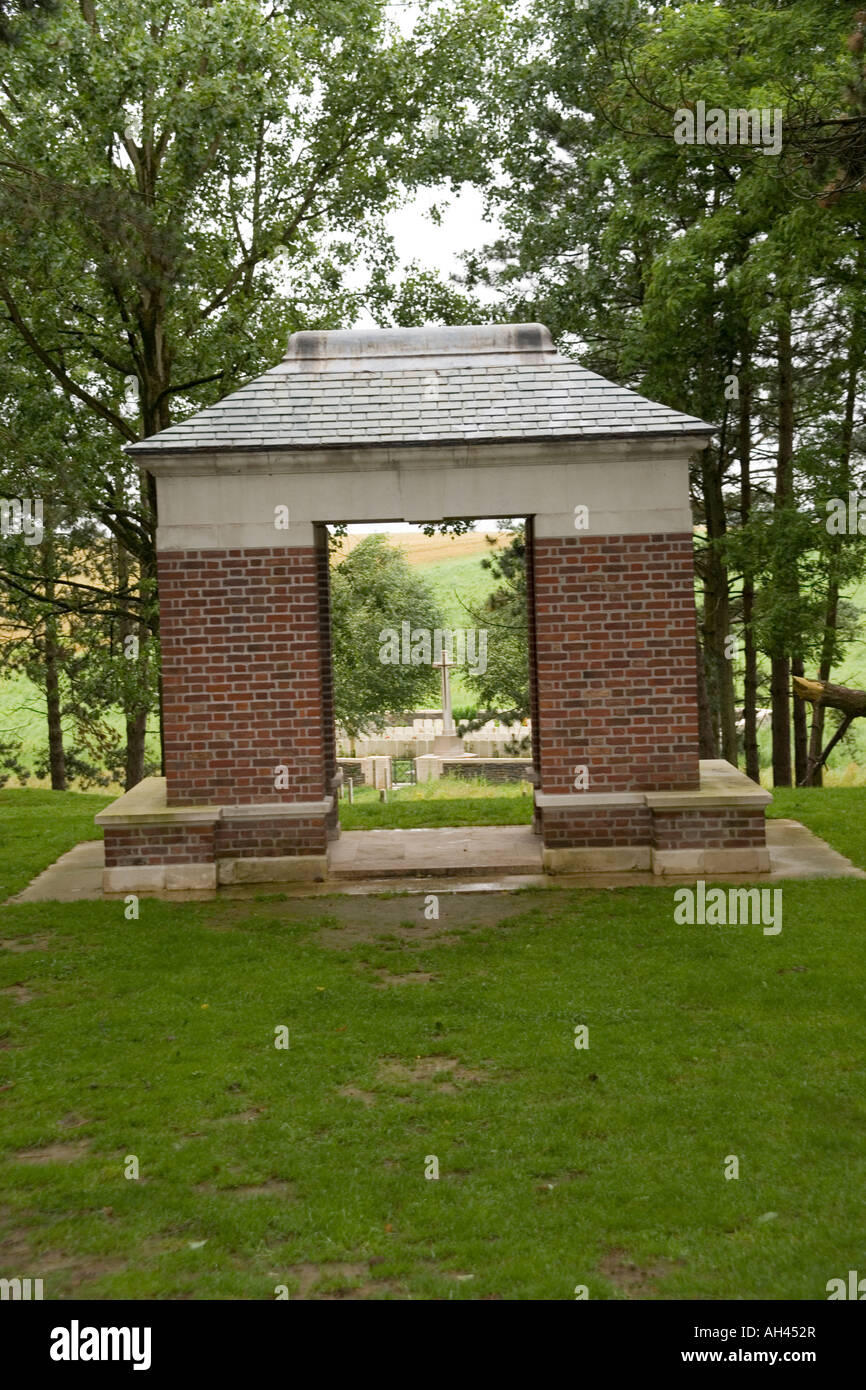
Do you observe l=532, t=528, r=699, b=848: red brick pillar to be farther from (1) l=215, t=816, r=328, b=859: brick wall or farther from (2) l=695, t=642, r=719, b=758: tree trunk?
(2) l=695, t=642, r=719, b=758: tree trunk

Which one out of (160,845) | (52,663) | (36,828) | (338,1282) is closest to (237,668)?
(160,845)

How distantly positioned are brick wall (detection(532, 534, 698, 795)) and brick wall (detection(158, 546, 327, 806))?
2102mm

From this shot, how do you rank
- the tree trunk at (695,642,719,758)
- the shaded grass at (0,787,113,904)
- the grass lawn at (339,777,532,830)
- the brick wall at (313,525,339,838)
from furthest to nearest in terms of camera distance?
the tree trunk at (695,642,719,758), the grass lawn at (339,777,532,830), the shaded grass at (0,787,113,904), the brick wall at (313,525,339,838)

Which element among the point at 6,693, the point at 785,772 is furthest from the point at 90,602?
the point at 6,693

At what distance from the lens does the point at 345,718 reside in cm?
3906

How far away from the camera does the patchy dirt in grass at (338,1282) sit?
488 centimetres

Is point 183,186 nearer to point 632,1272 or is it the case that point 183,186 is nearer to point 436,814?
point 436,814

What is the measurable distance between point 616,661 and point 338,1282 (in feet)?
24.5

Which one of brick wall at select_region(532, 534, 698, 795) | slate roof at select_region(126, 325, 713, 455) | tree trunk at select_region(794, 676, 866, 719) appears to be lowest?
tree trunk at select_region(794, 676, 866, 719)

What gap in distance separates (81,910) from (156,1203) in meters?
5.97

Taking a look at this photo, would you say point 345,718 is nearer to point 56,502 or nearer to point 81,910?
point 56,502

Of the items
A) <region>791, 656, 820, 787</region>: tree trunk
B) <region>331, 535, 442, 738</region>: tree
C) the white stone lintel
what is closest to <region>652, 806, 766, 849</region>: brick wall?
the white stone lintel

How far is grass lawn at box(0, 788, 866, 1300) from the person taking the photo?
5148 millimetres

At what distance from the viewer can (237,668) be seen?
38.6 feet
